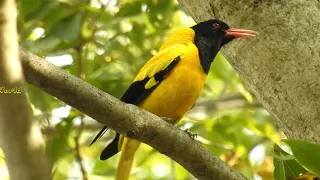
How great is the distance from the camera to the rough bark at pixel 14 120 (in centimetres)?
65

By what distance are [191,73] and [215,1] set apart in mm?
630

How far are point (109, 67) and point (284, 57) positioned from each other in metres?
1.45

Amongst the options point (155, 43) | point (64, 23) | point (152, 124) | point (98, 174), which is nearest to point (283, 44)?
point (152, 124)

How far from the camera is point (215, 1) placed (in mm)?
2275

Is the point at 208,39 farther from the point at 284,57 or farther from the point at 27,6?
the point at 284,57

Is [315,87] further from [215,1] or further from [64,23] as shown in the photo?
[64,23]

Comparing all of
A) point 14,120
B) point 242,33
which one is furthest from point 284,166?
point 14,120

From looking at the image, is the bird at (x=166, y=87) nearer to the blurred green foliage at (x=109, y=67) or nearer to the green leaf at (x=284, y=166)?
the blurred green foliage at (x=109, y=67)

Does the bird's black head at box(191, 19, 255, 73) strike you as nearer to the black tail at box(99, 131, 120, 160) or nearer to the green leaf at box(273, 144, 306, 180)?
the black tail at box(99, 131, 120, 160)

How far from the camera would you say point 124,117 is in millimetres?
1593

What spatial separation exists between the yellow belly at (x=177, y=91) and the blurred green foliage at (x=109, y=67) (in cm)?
36

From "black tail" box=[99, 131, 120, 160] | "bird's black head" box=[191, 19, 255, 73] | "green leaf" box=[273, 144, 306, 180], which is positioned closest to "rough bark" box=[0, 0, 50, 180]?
"green leaf" box=[273, 144, 306, 180]

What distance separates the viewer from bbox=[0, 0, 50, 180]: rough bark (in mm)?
650

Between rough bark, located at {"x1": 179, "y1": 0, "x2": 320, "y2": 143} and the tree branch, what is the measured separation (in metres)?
0.37
